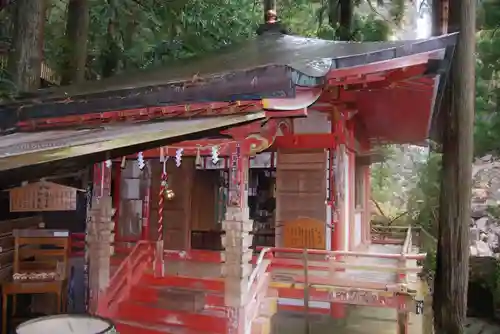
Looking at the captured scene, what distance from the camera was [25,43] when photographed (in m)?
8.62

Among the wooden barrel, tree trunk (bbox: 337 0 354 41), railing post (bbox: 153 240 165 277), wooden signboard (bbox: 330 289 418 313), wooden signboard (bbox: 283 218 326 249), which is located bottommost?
wooden signboard (bbox: 330 289 418 313)

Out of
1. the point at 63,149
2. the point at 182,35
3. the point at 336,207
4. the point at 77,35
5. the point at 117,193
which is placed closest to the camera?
the point at 63,149

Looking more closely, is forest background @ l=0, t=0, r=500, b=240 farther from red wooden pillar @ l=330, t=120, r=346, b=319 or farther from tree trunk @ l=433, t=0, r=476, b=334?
red wooden pillar @ l=330, t=120, r=346, b=319

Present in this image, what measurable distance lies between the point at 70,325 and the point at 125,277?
451 centimetres

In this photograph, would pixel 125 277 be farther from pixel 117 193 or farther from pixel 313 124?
pixel 313 124

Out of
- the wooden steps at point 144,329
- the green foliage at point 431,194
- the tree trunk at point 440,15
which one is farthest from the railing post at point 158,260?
the green foliage at point 431,194

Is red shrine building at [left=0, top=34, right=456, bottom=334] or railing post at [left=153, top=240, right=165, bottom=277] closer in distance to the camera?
red shrine building at [left=0, top=34, right=456, bottom=334]

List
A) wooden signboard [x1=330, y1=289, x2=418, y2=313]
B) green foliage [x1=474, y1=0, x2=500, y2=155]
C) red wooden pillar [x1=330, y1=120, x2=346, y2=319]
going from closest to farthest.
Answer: wooden signboard [x1=330, y1=289, x2=418, y2=313], red wooden pillar [x1=330, y1=120, x2=346, y2=319], green foliage [x1=474, y1=0, x2=500, y2=155]

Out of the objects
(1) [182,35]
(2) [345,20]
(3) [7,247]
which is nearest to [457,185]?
(3) [7,247]

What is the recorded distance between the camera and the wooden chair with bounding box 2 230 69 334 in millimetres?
6965

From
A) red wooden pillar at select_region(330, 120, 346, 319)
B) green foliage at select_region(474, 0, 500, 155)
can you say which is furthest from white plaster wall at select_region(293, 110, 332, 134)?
green foliage at select_region(474, 0, 500, 155)

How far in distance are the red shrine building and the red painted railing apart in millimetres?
23

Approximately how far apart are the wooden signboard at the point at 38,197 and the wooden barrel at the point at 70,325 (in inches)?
140

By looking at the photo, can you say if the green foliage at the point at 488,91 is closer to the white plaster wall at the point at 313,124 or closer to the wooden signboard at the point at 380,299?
the white plaster wall at the point at 313,124
